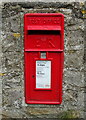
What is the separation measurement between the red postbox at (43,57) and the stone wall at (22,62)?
0.09 m

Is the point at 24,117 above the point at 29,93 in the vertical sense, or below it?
below

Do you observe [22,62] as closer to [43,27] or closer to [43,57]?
[43,57]

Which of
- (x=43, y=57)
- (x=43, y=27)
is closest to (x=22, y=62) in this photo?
(x=43, y=57)

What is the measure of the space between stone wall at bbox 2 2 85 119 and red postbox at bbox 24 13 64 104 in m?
0.09

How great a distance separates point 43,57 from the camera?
254cm

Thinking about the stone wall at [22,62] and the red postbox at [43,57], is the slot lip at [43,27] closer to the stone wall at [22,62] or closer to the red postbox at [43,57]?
the red postbox at [43,57]

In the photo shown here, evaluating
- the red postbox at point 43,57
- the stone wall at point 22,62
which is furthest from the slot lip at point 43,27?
the stone wall at point 22,62

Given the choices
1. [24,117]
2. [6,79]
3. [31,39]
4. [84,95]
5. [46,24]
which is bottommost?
[24,117]

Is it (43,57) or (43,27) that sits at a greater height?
(43,27)

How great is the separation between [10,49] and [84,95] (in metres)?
1.15

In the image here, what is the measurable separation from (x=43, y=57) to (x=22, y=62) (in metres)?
0.29

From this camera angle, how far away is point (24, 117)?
273 centimetres

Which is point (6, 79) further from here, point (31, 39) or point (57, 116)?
point (57, 116)

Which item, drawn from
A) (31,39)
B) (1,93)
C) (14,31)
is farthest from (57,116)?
(14,31)
